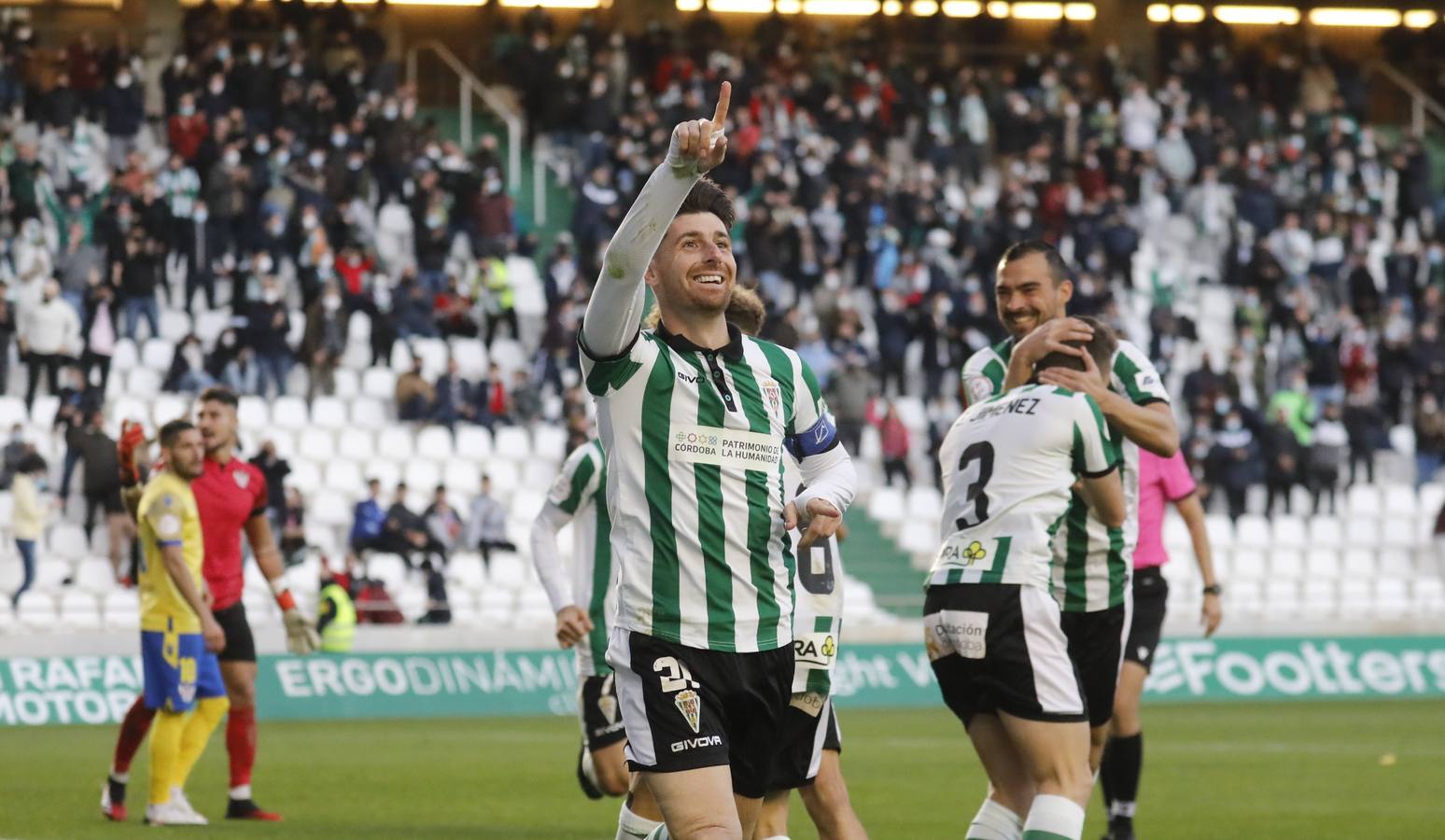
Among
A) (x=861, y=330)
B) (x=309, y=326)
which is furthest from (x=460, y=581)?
(x=861, y=330)

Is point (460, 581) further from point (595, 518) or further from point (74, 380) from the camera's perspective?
point (595, 518)

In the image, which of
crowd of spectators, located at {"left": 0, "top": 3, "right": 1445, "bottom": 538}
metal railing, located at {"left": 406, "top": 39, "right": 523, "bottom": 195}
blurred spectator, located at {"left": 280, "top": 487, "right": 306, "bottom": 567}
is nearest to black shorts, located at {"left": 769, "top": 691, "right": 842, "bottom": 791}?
blurred spectator, located at {"left": 280, "top": 487, "right": 306, "bottom": 567}

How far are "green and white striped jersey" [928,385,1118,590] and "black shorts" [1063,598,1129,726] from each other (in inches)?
36.3

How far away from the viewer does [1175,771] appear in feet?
46.1

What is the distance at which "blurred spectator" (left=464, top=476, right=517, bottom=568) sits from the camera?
23734 millimetres

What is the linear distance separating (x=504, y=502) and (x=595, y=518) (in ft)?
51.1

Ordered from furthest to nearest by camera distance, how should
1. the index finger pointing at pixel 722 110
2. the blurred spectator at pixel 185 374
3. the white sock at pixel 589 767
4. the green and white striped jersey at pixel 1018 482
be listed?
1. the blurred spectator at pixel 185 374
2. the white sock at pixel 589 767
3. the green and white striped jersey at pixel 1018 482
4. the index finger pointing at pixel 722 110

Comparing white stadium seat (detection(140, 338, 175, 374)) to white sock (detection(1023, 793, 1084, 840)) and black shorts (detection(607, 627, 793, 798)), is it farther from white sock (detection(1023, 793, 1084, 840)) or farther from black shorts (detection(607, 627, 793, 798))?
black shorts (detection(607, 627, 793, 798))

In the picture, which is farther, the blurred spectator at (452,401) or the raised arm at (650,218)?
the blurred spectator at (452,401)

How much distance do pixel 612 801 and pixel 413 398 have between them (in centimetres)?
1353

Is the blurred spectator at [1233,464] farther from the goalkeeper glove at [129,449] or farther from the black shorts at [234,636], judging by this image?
the goalkeeper glove at [129,449]

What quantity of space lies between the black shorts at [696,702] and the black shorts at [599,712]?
11.9 feet

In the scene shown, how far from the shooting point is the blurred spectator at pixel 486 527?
23.7 m

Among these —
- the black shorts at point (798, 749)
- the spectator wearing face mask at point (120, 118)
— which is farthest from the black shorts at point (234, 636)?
the spectator wearing face mask at point (120, 118)
